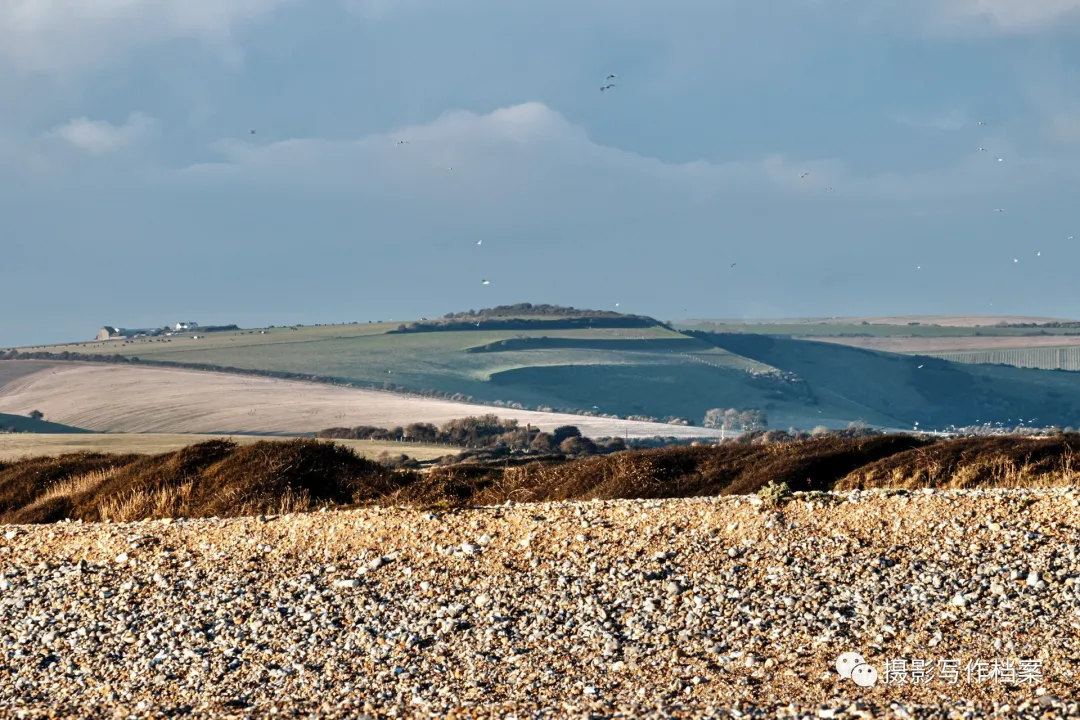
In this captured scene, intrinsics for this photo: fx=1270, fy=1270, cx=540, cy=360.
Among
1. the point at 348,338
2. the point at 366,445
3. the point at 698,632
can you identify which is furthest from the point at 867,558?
the point at 348,338

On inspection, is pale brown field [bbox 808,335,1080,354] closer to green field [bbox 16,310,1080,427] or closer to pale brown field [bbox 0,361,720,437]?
green field [bbox 16,310,1080,427]

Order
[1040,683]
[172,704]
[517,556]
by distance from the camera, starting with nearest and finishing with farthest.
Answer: [1040,683]
[172,704]
[517,556]

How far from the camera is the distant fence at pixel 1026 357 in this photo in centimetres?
17112

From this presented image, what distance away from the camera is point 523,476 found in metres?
21.4

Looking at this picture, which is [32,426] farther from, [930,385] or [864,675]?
[930,385]

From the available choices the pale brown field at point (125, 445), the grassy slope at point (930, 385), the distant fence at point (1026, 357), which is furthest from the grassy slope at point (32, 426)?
the distant fence at point (1026, 357)

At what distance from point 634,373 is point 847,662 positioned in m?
136

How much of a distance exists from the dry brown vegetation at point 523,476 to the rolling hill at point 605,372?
78.0 meters

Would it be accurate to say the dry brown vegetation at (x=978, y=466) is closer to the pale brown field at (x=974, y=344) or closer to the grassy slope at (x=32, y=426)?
the grassy slope at (x=32, y=426)

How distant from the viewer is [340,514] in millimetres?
15070

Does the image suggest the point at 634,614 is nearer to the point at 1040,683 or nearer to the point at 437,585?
the point at 437,585

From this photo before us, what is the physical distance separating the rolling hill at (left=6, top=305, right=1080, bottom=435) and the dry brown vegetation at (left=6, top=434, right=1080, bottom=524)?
256ft

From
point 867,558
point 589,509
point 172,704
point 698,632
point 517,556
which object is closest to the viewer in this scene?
point 172,704

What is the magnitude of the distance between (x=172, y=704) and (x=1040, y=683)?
20.8 ft
